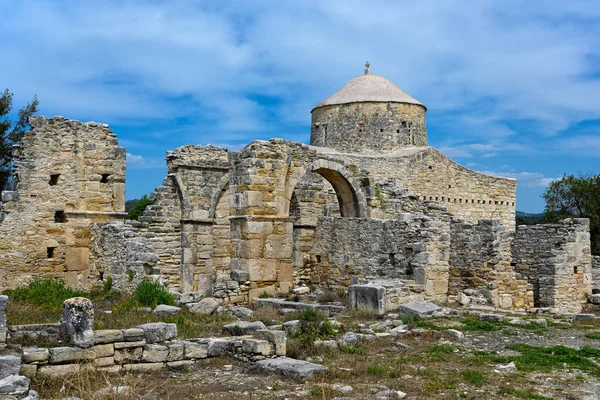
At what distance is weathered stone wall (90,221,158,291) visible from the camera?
42.9 feet

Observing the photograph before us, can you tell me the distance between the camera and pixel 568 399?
19.4 feet

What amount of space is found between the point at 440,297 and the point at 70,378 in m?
8.04

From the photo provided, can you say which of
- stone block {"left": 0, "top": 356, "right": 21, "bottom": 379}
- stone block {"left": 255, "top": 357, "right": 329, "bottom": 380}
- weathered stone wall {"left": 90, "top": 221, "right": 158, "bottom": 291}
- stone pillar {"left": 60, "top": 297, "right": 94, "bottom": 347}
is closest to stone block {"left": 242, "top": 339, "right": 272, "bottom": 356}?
stone block {"left": 255, "top": 357, "right": 329, "bottom": 380}

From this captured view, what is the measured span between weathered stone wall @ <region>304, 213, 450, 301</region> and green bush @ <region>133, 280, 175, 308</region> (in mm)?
3837

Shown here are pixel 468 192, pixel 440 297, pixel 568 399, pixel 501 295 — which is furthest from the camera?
pixel 468 192

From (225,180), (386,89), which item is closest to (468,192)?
(386,89)

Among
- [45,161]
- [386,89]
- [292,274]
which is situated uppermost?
[386,89]

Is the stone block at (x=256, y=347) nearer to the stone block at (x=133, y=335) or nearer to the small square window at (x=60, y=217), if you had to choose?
the stone block at (x=133, y=335)

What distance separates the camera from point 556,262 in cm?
1509

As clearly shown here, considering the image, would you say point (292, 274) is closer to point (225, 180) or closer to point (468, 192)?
point (225, 180)

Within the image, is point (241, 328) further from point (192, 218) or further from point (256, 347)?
point (192, 218)

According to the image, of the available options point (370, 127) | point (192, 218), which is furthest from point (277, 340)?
point (370, 127)

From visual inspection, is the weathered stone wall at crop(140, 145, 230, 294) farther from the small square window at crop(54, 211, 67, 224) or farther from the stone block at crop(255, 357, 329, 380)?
the stone block at crop(255, 357, 329, 380)

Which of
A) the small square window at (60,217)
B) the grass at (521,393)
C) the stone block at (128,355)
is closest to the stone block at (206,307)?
the stone block at (128,355)
